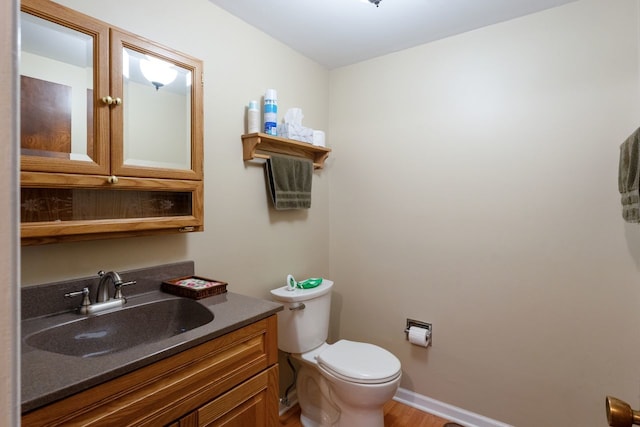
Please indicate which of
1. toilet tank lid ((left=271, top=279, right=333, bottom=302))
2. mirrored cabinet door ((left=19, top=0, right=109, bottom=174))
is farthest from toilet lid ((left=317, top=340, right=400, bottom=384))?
mirrored cabinet door ((left=19, top=0, right=109, bottom=174))

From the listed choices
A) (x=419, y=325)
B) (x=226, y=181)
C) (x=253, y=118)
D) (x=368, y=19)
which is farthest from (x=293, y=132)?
(x=419, y=325)

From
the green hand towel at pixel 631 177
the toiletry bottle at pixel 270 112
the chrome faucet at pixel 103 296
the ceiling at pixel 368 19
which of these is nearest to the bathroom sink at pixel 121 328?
the chrome faucet at pixel 103 296

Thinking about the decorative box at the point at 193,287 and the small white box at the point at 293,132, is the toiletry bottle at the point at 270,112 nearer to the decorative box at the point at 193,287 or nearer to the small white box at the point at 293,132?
the small white box at the point at 293,132

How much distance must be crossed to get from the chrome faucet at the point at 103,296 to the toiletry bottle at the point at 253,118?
986mm

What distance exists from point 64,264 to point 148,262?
308 millimetres

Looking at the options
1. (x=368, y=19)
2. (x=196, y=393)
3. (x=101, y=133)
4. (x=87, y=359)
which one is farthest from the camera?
(x=368, y=19)

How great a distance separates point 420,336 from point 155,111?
6.32ft

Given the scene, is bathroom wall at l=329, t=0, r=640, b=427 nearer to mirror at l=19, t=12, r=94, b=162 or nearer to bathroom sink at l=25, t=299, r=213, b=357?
bathroom sink at l=25, t=299, r=213, b=357

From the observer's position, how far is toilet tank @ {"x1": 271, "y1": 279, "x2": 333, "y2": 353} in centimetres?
192

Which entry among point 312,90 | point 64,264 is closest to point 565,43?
point 312,90

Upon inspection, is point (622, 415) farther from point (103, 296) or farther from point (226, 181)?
point (226, 181)

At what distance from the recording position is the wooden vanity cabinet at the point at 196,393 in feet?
2.65

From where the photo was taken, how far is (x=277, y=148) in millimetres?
2092

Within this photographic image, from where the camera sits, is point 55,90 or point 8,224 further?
point 55,90
